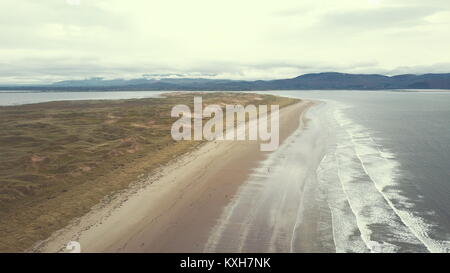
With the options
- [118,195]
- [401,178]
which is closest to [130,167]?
[118,195]

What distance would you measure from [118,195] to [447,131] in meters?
51.1

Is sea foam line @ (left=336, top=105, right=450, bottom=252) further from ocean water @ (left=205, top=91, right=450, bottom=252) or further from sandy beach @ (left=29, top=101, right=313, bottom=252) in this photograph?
sandy beach @ (left=29, top=101, right=313, bottom=252)

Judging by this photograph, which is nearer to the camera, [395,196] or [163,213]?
[163,213]

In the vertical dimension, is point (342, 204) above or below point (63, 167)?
below

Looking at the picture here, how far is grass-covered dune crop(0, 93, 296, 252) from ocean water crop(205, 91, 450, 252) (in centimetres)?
921

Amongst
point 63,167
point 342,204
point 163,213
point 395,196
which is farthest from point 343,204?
point 63,167

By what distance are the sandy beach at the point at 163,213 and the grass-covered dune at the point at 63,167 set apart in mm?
1263

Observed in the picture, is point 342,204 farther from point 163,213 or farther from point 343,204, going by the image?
point 163,213

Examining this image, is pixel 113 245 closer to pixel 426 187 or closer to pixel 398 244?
pixel 398 244

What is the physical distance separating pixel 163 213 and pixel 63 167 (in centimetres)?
1276

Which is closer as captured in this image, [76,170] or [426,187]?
[426,187]

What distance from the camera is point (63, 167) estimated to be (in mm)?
26969

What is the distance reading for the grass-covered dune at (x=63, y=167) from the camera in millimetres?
17609

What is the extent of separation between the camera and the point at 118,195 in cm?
2169
